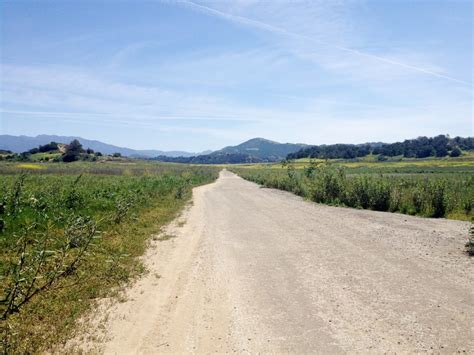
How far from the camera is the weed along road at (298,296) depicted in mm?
5473

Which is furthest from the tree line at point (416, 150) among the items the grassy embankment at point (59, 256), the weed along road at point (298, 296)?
the weed along road at point (298, 296)

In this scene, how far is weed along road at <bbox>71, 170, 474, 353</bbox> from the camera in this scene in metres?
5.47

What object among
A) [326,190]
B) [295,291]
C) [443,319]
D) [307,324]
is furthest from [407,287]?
[326,190]

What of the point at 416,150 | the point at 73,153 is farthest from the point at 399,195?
the point at 416,150

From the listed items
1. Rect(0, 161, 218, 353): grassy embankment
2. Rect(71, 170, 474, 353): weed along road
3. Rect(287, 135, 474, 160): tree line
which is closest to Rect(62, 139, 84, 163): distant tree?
Rect(287, 135, 474, 160): tree line

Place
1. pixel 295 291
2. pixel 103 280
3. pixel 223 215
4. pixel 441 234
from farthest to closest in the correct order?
pixel 223 215 → pixel 441 234 → pixel 103 280 → pixel 295 291

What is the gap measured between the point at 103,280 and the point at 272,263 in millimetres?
4355

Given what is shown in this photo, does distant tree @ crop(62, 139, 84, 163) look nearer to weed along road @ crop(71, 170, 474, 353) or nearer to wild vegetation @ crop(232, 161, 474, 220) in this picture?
wild vegetation @ crop(232, 161, 474, 220)

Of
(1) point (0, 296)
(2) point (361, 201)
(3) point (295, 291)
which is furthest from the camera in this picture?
(2) point (361, 201)

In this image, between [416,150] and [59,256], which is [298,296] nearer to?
[59,256]

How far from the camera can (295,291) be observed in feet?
24.8

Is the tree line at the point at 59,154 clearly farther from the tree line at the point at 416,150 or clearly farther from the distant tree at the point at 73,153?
the tree line at the point at 416,150

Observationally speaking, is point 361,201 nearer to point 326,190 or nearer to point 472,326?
point 326,190

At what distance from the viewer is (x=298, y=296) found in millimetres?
7273
